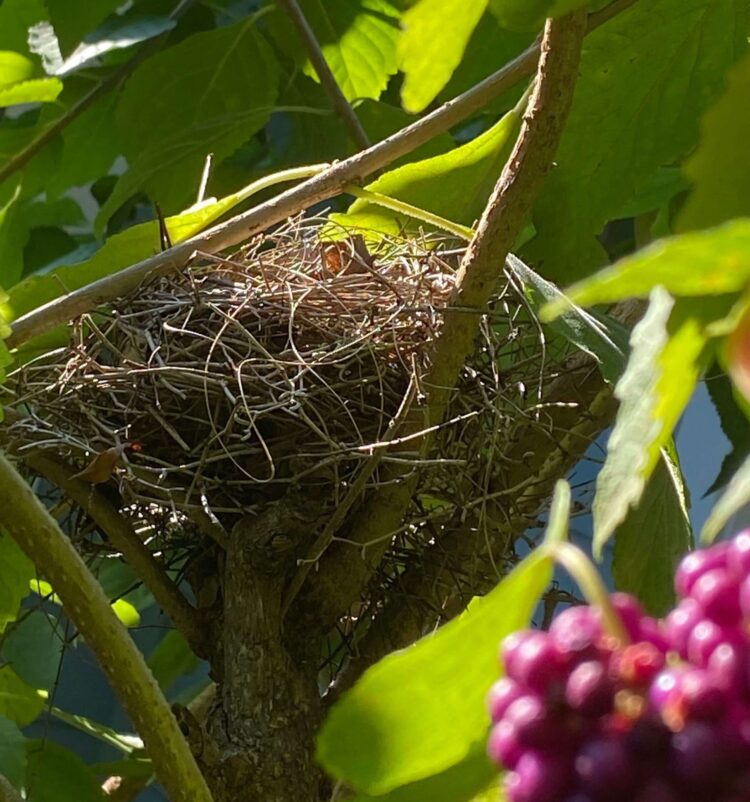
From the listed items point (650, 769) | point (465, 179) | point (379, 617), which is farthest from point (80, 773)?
point (650, 769)

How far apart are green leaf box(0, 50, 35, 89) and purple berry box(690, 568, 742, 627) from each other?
3.10 ft

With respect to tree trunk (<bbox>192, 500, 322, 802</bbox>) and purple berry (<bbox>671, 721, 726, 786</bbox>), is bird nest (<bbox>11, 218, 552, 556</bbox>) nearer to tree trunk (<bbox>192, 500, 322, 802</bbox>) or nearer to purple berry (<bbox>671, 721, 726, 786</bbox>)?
tree trunk (<bbox>192, 500, 322, 802</bbox>)

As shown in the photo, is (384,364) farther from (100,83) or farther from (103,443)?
(100,83)

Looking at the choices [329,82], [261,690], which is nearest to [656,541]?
[261,690]

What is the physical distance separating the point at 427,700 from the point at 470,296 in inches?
13.5

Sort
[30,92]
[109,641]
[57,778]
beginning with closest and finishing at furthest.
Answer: [109,641], [57,778], [30,92]

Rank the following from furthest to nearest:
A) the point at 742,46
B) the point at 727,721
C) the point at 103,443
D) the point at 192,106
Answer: the point at 192,106
the point at 103,443
the point at 742,46
the point at 727,721

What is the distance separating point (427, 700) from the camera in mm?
183

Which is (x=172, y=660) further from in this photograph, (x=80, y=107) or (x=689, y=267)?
(x=689, y=267)

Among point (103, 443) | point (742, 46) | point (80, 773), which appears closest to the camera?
point (742, 46)

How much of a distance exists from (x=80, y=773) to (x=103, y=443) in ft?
1.06

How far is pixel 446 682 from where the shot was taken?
18cm

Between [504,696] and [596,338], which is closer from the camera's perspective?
[504,696]

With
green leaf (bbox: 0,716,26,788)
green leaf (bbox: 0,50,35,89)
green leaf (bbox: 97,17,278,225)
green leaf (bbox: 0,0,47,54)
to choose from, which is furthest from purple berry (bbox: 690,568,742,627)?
green leaf (bbox: 0,0,47,54)
